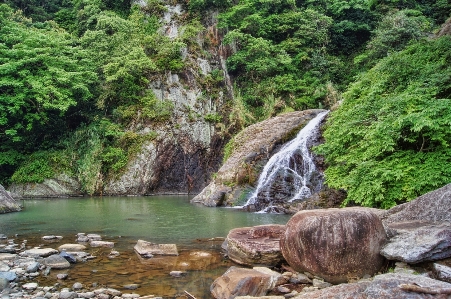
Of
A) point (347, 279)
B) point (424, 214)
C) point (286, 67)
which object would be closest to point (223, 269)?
point (347, 279)

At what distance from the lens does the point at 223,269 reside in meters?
6.30

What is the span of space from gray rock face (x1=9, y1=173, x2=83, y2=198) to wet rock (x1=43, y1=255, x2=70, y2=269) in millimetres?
15567

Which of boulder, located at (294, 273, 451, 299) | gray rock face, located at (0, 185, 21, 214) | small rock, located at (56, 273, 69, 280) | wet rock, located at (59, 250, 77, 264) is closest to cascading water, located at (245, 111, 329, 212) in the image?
wet rock, located at (59, 250, 77, 264)

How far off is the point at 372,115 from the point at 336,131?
131cm

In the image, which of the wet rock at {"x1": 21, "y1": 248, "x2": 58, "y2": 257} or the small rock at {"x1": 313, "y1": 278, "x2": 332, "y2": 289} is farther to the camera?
the wet rock at {"x1": 21, "y1": 248, "x2": 58, "y2": 257}

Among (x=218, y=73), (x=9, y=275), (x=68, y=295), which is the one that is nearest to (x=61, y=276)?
(x=9, y=275)

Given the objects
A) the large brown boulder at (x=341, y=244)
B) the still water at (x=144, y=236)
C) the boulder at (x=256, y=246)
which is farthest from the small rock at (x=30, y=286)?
the large brown boulder at (x=341, y=244)

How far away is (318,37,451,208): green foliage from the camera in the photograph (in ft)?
28.2

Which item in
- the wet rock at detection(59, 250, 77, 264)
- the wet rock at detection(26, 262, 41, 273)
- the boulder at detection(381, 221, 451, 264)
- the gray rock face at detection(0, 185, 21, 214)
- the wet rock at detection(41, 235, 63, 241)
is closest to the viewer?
the boulder at detection(381, 221, 451, 264)

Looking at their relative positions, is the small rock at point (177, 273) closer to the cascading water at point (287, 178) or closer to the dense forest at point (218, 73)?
the dense forest at point (218, 73)

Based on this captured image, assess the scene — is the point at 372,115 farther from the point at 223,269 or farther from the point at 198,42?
the point at 198,42

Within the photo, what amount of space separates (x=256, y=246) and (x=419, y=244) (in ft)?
8.77

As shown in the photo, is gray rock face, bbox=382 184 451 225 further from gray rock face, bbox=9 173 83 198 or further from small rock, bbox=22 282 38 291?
gray rock face, bbox=9 173 83 198

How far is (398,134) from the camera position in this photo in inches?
361
